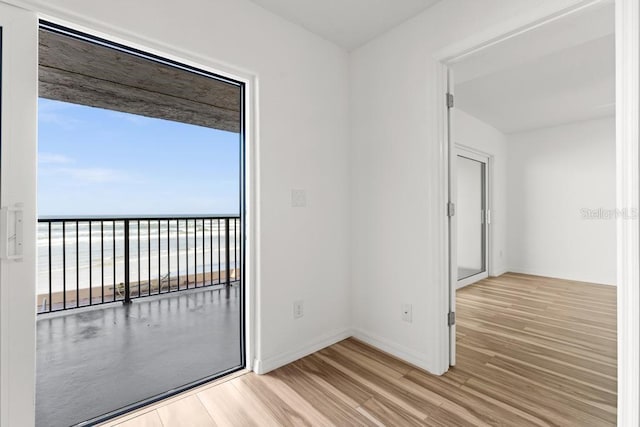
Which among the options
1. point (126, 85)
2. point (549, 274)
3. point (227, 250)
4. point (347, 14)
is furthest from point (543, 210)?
point (126, 85)

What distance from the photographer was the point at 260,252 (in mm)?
2004

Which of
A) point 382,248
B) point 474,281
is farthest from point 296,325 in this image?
point 474,281

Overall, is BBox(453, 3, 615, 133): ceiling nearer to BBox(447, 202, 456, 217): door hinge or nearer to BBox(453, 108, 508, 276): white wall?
BBox(453, 108, 508, 276): white wall

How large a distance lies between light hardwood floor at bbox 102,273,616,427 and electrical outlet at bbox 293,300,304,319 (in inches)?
12.9

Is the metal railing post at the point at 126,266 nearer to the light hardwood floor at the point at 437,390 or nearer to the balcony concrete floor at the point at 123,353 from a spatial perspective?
the balcony concrete floor at the point at 123,353

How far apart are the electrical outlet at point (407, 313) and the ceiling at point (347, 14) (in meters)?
2.13

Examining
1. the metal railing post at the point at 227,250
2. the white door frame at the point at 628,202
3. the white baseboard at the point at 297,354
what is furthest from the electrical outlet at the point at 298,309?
the metal railing post at the point at 227,250

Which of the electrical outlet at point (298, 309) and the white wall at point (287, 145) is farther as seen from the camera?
the electrical outlet at point (298, 309)

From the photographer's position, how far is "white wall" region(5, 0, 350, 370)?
5.62 feet

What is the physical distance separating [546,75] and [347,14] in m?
2.36

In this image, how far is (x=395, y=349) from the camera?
222 cm

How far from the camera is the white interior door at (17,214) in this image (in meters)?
1.24

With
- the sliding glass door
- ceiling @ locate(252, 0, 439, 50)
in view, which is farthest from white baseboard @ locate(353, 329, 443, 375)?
the sliding glass door

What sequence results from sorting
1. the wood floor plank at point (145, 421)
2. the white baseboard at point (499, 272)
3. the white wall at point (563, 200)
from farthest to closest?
1. the white baseboard at point (499, 272)
2. the white wall at point (563, 200)
3. the wood floor plank at point (145, 421)
